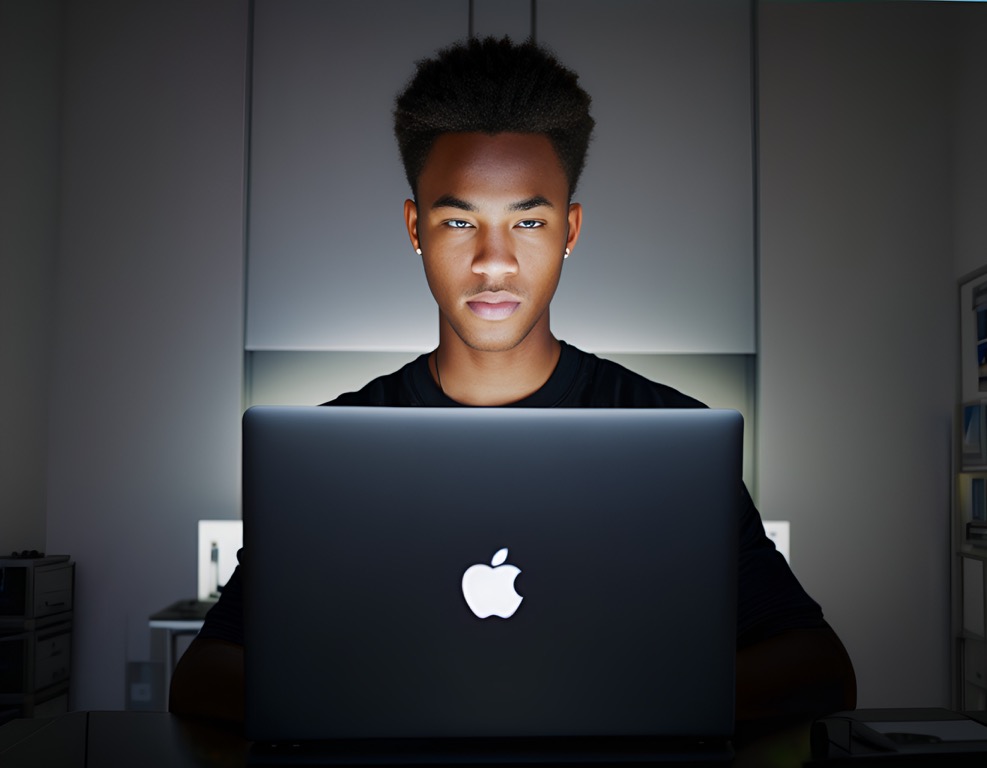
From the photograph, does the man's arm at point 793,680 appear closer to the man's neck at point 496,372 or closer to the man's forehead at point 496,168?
the man's neck at point 496,372

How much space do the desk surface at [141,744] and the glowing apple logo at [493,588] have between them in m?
0.27

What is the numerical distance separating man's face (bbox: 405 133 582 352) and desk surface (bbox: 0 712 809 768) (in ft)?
5.47

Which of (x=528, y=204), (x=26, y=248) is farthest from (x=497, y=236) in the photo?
(x=26, y=248)

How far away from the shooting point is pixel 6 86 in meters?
3.47

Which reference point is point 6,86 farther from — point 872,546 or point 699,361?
point 872,546

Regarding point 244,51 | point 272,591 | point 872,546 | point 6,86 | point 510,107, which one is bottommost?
point 872,546

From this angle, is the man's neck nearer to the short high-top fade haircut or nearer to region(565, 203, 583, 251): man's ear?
region(565, 203, 583, 251): man's ear

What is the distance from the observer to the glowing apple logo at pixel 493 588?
91 cm

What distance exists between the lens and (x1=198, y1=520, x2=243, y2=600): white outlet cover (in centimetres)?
328

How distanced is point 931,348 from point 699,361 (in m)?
0.92

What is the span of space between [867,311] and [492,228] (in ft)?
6.02

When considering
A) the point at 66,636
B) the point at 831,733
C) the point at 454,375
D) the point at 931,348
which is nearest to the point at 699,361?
the point at 931,348

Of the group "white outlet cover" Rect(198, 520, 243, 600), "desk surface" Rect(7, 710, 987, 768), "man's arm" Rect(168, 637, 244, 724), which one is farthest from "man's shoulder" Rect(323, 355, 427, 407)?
"desk surface" Rect(7, 710, 987, 768)

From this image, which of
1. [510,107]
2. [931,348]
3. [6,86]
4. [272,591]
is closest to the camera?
[272,591]
